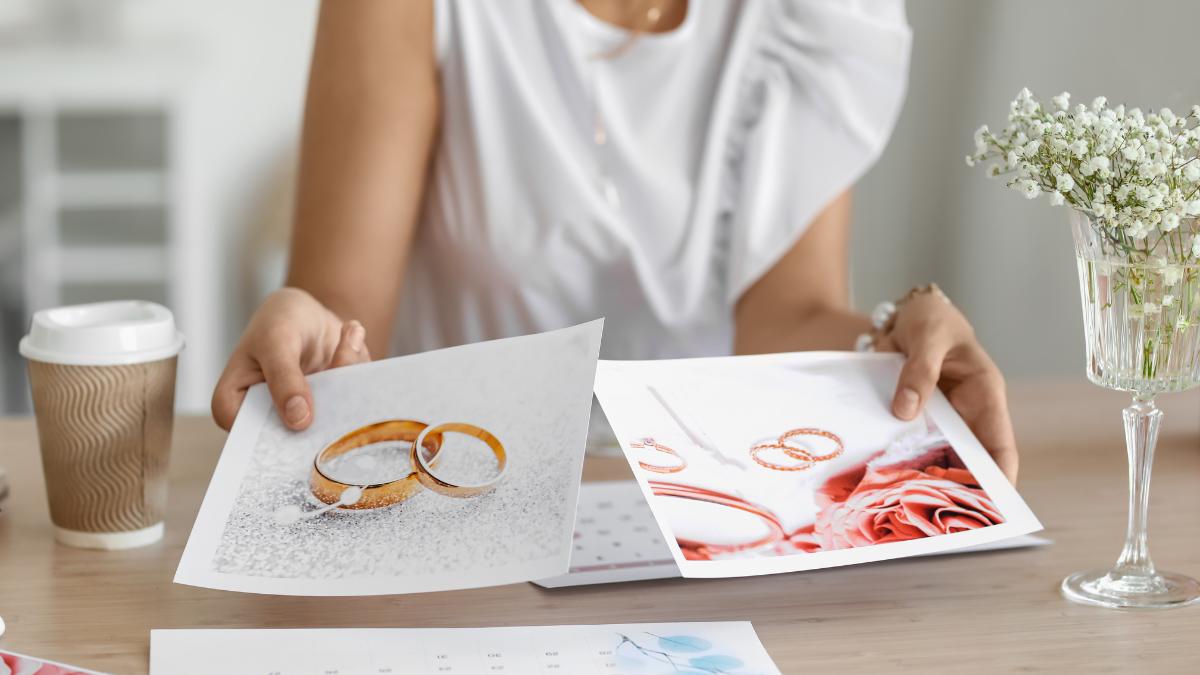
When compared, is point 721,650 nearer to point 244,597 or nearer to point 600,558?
point 600,558

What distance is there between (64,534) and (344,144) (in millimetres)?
459

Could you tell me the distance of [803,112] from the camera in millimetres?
1239

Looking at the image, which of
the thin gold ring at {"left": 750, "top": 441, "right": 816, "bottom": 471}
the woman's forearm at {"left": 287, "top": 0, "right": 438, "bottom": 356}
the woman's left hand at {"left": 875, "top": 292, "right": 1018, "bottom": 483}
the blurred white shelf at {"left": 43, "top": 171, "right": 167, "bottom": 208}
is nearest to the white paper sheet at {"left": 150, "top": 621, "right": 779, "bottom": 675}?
the thin gold ring at {"left": 750, "top": 441, "right": 816, "bottom": 471}

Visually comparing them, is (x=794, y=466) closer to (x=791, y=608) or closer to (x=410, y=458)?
(x=791, y=608)

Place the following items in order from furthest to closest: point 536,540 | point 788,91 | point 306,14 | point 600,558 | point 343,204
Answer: point 306,14 → point 788,91 → point 343,204 → point 600,558 → point 536,540

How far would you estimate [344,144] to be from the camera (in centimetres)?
110

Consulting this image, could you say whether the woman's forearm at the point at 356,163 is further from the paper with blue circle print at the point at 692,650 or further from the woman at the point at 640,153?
the paper with blue circle print at the point at 692,650

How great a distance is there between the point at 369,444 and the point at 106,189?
2483 mm

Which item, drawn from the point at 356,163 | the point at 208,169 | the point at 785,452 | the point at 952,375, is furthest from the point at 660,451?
the point at 208,169

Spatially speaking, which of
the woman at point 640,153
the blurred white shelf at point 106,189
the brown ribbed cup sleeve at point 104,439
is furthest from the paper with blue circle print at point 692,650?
the blurred white shelf at point 106,189

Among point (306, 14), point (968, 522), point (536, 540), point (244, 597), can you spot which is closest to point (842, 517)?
point (968, 522)

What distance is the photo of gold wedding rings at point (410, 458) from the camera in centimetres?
68

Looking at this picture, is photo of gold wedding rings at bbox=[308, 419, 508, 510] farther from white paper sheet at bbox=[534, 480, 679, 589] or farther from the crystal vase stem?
the crystal vase stem

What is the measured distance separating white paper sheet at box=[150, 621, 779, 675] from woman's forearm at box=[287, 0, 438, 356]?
1.58ft
